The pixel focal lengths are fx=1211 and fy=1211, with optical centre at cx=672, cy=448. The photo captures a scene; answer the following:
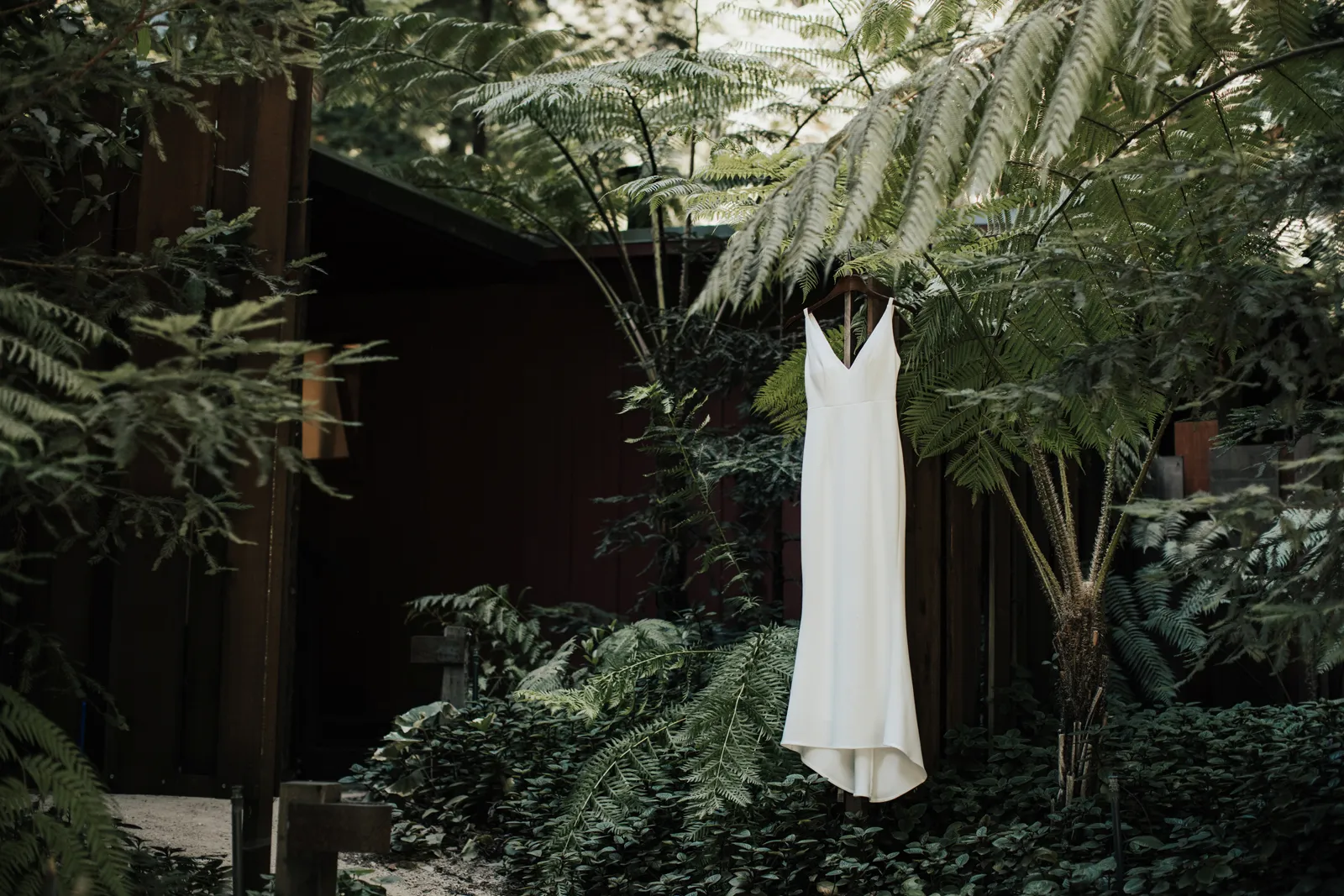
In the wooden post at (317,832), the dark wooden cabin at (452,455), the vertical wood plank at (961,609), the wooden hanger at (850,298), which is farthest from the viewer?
the dark wooden cabin at (452,455)

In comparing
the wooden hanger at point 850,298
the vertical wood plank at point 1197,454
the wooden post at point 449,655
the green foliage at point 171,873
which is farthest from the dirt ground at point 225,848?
the vertical wood plank at point 1197,454

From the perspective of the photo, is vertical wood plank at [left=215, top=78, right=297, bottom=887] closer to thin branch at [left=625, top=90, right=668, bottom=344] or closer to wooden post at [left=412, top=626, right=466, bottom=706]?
wooden post at [left=412, top=626, right=466, bottom=706]

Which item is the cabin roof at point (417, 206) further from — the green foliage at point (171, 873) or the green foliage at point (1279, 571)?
the green foliage at point (1279, 571)

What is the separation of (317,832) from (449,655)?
2284 mm

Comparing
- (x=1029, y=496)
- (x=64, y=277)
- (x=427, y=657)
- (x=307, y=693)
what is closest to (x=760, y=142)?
(x=1029, y=496)

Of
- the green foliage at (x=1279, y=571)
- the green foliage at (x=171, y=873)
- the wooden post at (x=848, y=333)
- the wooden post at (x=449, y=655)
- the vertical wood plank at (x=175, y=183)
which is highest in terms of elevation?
the vertical wood plank at (x=175, y=183)

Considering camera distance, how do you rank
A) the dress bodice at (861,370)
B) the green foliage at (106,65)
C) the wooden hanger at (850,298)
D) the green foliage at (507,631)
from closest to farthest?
the green foliage at (106,65) → the dress bodice at (861,370) → the wooden hanger at (850,298) → the green foliage at (507,631)

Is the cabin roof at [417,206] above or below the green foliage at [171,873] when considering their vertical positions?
above

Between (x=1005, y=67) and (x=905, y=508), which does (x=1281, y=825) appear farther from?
(x=1005, y=67)

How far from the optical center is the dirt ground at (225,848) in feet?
12.6

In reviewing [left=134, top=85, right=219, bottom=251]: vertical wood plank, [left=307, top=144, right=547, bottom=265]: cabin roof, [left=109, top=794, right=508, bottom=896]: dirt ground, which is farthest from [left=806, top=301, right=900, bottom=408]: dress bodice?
[left=307, top=144, right=547, bottom=265]: cabin roof

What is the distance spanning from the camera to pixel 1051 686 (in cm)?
455

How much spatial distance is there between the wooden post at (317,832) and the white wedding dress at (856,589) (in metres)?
1.22

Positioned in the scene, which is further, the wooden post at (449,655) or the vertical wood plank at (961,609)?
the wooden post at (449,655)
